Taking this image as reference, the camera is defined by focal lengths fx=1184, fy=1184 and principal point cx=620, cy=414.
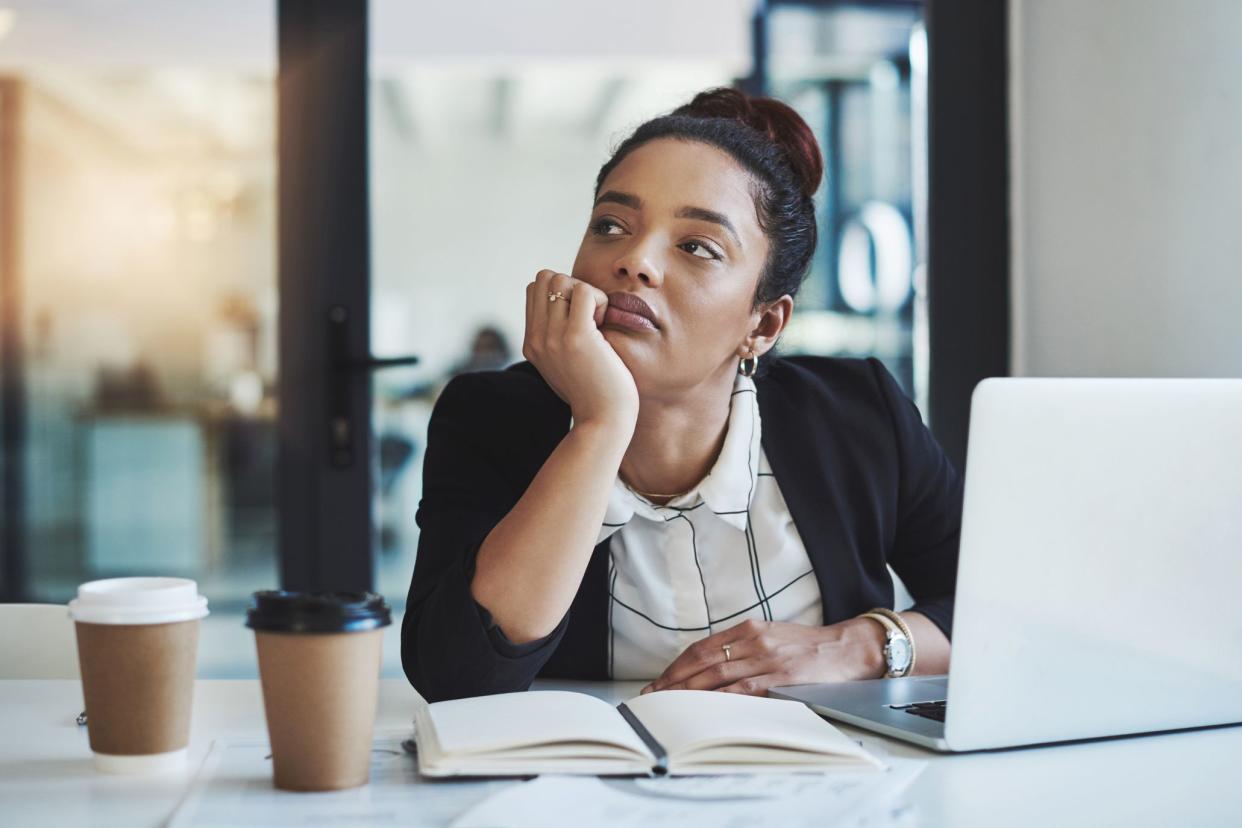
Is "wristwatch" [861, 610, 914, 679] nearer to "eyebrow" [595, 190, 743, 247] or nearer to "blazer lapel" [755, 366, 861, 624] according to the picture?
"blazer lapel" [755, 366, 861, 624]

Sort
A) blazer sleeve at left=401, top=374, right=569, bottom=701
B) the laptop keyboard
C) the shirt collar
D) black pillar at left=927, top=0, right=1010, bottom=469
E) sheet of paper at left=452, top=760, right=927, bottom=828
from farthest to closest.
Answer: black pillar at left=927, top=0, right=1010, bottom=469 < the shirt collar < blazer sleeve at left=401, top=374, right=569, bottom=701 < the laptop keyboard < sheet of paper at left=452, top=760, right=927, bottom=828

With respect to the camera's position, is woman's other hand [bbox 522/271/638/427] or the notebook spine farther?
woman's other hand [bbox 522/271/638/427]

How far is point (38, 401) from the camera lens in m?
2.89

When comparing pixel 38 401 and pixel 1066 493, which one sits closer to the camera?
pixel 1066 493

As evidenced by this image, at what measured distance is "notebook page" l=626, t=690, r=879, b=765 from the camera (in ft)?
2.80

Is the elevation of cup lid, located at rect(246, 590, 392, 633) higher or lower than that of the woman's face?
lower

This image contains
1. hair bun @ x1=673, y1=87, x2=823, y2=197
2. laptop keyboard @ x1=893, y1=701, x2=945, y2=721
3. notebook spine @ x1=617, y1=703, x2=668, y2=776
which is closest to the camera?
notebook spine @ x1=617, y1=703, x2=668, y2=776

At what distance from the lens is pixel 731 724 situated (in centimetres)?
88

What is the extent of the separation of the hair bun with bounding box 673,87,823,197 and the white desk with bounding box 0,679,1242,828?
0.87m

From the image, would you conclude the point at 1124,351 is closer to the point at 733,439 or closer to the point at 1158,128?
the point at 1158,128

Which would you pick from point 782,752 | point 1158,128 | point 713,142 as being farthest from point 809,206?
point 782,752

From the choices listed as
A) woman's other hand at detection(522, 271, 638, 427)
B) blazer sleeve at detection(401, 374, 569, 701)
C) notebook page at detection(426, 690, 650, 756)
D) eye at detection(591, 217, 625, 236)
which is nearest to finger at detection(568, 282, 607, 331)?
woman's other hand at detection(522, 271, 638, 427)

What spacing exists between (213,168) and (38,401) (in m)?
0.75

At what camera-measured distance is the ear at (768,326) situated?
1.56 metres
